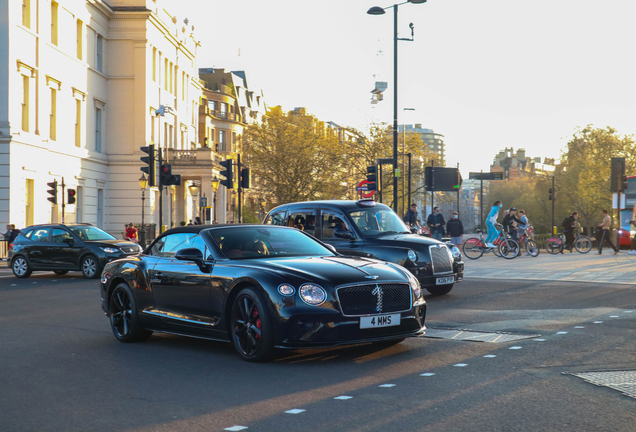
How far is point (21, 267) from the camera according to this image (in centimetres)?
2205

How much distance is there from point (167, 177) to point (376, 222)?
13468mm

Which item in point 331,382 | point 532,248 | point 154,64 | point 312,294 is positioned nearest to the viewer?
point 331,382

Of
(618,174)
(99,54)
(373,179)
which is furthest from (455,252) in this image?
(99,54)

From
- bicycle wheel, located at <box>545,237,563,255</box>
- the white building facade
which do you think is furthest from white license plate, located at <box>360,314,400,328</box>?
the white building facade

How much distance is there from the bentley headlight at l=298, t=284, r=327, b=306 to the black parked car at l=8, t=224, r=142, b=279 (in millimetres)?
14796

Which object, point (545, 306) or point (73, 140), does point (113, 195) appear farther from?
point (545, 306)

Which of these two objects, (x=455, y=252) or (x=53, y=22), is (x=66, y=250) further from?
(x=53, y=22)

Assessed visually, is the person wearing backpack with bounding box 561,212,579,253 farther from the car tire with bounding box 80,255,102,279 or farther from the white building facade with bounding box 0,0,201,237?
the white building facade with bounding box 0,0,201,237

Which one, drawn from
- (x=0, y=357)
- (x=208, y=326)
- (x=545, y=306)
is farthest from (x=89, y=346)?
(x=545, y=306)

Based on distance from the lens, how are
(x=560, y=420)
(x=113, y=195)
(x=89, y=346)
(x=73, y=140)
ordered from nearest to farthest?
(x=560, y=420) → (x=89, y=346) → (x=73, y=140) → (x=113, y=195)

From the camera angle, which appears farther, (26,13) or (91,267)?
(26,13)

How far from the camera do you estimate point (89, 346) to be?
880 centimetres

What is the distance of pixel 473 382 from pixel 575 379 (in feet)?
2.75

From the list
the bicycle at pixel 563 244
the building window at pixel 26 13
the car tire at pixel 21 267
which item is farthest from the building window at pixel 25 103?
the bicycle at pixel 563 244
